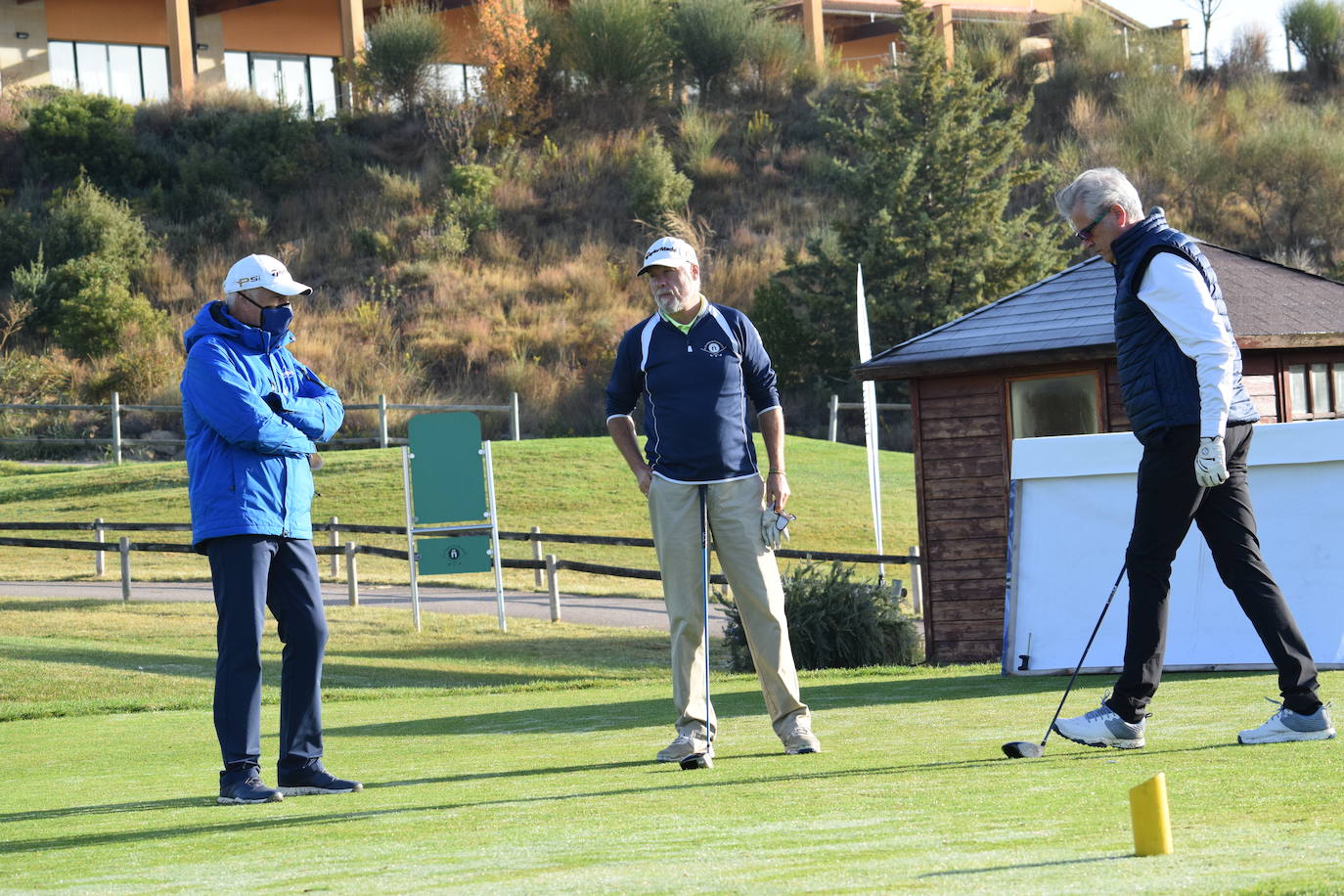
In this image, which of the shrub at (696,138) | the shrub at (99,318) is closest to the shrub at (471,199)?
the shrub at (696,138)

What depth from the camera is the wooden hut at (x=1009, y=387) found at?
45.2ft

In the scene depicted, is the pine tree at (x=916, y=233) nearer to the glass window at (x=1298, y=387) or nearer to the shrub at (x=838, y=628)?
the glass window at (x=1298, y=387)

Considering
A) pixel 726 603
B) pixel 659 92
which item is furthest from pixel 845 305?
pixel 726 603

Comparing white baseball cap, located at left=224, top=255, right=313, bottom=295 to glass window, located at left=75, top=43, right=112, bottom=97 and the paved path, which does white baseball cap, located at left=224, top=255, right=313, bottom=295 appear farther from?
glass window, located at left=75, top=43, right=112, bottom=97

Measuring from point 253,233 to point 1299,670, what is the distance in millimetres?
42440

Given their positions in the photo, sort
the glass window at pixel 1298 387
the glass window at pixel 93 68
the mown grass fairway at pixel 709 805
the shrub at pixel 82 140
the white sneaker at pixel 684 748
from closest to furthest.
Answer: the mown grass fairway at pixel 709 805, the white sneaker at pixel 684 748, the glass window at pixel 1298 387, the shrub at pixel 82 140, the glass window at pixel 93 68

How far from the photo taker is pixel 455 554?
19375 mm

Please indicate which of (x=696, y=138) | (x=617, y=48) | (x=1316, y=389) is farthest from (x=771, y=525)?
(x=617, y=48)

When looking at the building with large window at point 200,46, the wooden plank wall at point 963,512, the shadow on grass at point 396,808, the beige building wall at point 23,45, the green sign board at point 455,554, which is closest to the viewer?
the shadow on grass at point 396,808

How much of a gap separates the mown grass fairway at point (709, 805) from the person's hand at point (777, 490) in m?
0.95

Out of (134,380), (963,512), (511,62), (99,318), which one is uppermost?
(511,62)

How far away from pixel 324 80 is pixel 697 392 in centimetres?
4873

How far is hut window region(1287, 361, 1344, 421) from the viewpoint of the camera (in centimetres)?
1412

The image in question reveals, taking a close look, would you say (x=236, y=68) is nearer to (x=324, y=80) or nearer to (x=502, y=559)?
(x=324, y=80)
